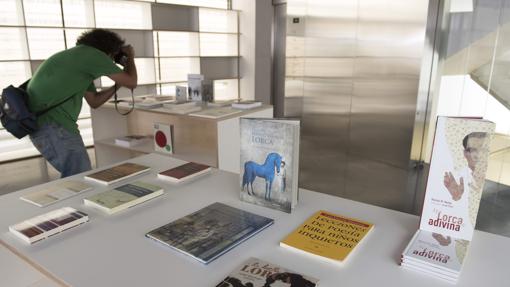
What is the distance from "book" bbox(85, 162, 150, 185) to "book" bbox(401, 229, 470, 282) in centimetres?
111

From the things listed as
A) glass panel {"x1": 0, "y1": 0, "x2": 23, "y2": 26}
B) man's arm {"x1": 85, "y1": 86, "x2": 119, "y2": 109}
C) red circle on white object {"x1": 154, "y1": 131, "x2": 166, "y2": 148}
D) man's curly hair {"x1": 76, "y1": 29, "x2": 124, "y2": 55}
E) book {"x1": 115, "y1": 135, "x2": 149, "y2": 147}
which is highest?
glass panel {"x1": 0, "y1": 0, "x2": 23, "y2": 26}

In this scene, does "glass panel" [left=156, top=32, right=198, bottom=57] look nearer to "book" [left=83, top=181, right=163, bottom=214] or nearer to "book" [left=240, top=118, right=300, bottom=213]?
"book" [left=83, top=181, right=163, bottom=214]

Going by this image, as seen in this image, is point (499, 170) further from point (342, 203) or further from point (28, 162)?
point (28, 162)

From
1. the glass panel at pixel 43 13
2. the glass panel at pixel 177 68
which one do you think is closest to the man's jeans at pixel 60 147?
the glass panel at pixel 43 13

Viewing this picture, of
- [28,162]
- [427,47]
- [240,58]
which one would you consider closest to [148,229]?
[427,47]

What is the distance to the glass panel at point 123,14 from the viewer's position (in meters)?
5.04

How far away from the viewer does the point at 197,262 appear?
3.07ft

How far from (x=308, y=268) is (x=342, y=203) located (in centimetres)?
43

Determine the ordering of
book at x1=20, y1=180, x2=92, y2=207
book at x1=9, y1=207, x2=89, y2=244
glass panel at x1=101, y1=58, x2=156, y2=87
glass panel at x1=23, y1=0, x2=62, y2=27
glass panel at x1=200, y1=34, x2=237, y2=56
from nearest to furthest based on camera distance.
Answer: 1. book at x1=9, y1=207, x2=89, y2=244
2. book at x1=20, y1=180, x2=92, y2=207
3. glass panel at x1=23, y1=0, x2=62, y2=27
4. glass panel at x1=101, y1=58, x2=156, y2=87
5. glass panel at x1=200, y1=34, x2=237, y2=56

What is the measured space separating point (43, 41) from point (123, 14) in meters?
1.11

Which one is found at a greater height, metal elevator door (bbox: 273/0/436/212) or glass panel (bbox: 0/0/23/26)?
glass panel (bbox: 0/0/23/26)

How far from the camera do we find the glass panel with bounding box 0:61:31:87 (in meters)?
4.55

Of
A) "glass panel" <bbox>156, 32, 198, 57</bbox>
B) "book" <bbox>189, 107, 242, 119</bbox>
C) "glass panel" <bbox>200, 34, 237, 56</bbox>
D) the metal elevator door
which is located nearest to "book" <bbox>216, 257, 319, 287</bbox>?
"book" <bbox>189, 107, 242, 119</bbox>

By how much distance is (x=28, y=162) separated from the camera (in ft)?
15.7
